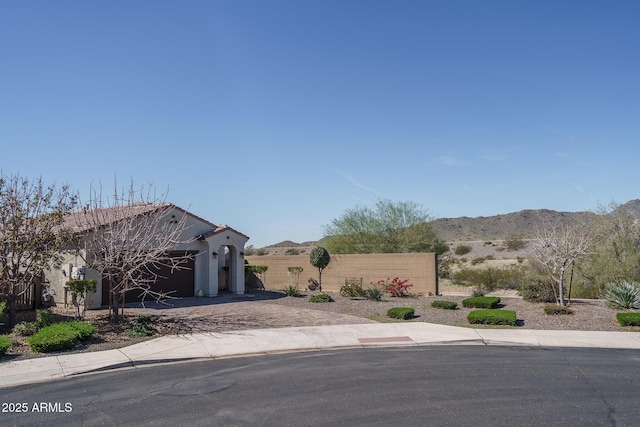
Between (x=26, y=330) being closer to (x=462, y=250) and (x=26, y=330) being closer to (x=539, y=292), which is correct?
(x=539, y=292)

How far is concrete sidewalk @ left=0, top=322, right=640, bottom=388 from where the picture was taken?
10.8 meters

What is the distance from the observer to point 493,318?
1659cm

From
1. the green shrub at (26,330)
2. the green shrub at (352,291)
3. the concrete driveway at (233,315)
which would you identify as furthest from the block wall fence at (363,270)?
the green shrub at (26,330)

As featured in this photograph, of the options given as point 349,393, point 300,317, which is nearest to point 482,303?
point 300,317

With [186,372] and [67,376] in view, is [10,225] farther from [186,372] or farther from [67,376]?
[186,372]

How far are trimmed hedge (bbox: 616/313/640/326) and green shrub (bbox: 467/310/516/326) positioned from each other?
10.6ft

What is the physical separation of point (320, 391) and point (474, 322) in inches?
381

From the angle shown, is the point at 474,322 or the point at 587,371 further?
the point at 474,322

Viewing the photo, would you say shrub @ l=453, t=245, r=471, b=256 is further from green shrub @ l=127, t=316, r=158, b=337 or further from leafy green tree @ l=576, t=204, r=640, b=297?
green shrub @ l=127, t=316, r=158, b=337

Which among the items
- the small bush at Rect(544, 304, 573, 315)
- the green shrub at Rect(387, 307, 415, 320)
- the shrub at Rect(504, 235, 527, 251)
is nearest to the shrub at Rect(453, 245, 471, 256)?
the shrub at Rect(504, 235, 527, 251)

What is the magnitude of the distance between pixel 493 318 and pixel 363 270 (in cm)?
1224

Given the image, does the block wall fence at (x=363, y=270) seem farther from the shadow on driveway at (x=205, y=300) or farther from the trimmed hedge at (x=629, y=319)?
the trimmed hedge at (x=629, y=319)

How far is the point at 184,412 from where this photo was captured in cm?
766

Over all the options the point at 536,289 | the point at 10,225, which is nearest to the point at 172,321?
the point at 10,225
